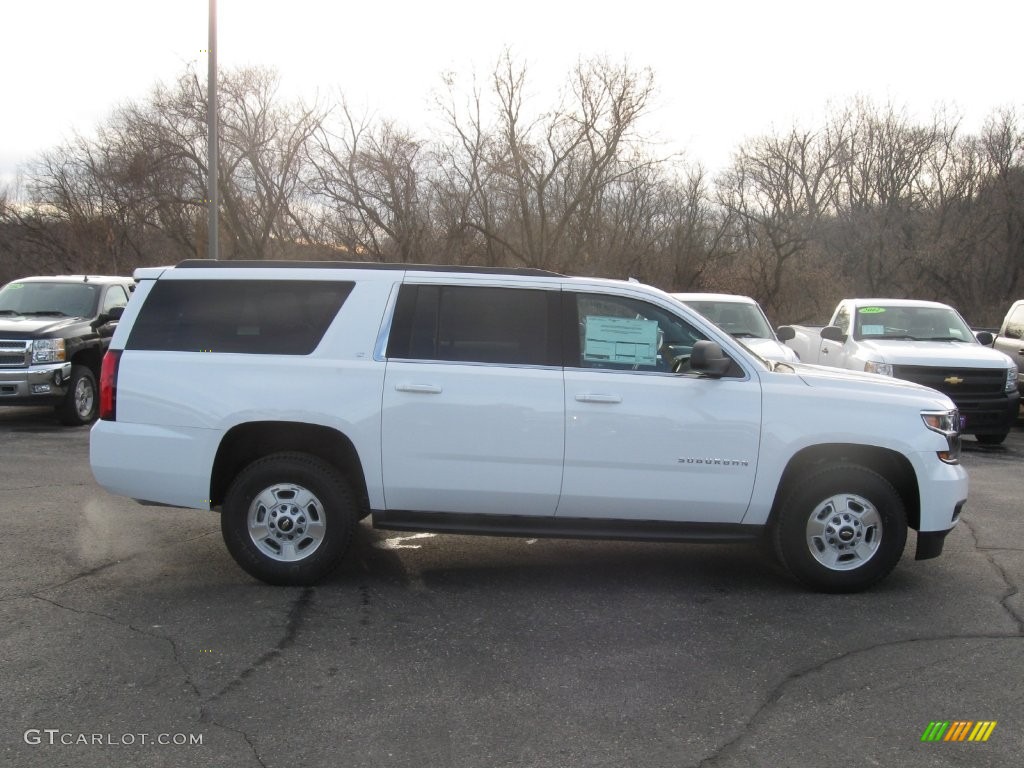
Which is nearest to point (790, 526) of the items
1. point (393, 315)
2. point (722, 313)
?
point (393, 315)

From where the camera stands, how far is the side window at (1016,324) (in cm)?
1426

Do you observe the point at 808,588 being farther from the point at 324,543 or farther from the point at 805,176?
the point at 805,176

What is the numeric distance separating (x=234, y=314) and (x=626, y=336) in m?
2.37

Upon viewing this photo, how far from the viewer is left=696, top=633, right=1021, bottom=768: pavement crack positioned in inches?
140

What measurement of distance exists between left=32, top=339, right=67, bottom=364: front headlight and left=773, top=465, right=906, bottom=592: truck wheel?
9813 millimetres

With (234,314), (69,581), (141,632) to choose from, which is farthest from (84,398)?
(141,632)

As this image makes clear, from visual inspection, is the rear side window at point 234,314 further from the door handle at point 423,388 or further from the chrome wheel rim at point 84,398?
the chrome wheel rim at point 84,398

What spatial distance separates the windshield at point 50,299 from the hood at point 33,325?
192mm

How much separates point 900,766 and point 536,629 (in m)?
1.94

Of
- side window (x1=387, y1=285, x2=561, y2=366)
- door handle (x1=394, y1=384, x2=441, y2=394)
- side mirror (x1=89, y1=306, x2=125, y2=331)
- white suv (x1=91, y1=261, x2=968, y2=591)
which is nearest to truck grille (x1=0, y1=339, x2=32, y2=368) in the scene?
side mirror (x1=89, y1=306, x2=125, y2=331)

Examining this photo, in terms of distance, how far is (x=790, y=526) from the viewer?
537 cm

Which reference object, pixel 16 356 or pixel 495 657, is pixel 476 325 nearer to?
pixel 495 657

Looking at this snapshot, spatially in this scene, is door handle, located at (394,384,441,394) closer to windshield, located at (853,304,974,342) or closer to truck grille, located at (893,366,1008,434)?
truck grille, located at (893,366,1008,434)

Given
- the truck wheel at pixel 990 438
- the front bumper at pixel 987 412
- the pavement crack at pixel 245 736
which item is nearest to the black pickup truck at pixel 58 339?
the pavement crack at pixel 245 736
